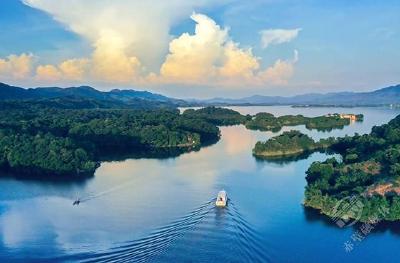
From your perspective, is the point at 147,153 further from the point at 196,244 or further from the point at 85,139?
the point at 196,244

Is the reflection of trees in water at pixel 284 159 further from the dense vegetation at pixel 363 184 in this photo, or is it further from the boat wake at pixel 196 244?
the boat wake at pixel 196 244

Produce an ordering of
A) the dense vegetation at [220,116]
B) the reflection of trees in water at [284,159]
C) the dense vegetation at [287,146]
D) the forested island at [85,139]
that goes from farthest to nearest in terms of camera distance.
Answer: the dense vegetation at [220,116]
the dense vegetation at [287,146]
the reflection of trees in water at [284,159]
the forested island at [85,139]

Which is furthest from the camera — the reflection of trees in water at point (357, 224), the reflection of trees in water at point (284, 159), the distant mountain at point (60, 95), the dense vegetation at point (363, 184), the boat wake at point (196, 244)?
the distant mountain at point (60, 95)

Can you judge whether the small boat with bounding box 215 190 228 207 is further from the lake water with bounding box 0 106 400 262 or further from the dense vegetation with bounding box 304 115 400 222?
the dense vegetation with bounding box 304 115 400 222

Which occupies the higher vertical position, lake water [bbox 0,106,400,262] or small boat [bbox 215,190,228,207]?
small boat [bbox 215,190,228,207]

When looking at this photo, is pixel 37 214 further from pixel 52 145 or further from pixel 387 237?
pixel 387 237

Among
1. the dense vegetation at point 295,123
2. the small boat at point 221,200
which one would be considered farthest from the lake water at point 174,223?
the dense vegetation at point 295,123

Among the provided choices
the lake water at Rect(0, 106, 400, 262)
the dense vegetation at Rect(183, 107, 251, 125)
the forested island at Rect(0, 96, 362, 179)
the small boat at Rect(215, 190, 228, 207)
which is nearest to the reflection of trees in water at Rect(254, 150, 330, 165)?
the lake water at Rect(0, 106, 400, 262)
